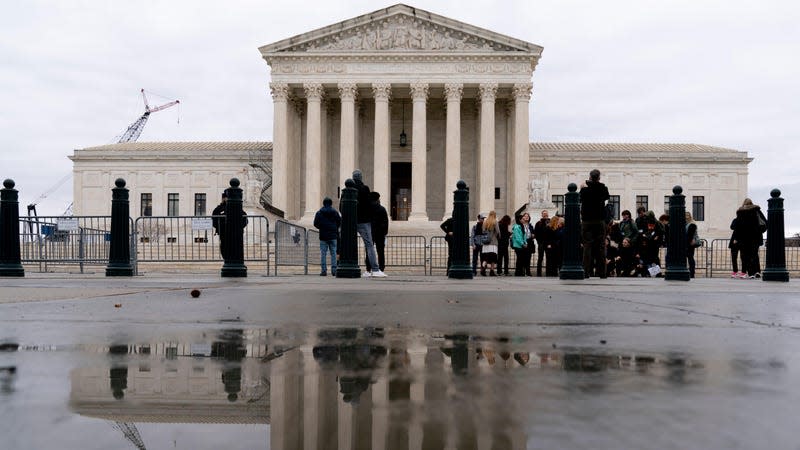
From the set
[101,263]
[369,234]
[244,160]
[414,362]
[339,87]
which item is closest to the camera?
[414,362]

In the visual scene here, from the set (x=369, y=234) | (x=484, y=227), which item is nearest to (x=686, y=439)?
(x=369, y=234)

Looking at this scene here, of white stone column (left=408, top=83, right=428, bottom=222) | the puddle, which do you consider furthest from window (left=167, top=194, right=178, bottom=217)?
the puddle

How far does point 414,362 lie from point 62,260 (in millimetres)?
15257

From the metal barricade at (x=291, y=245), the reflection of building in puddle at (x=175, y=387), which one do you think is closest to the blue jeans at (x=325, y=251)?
the metal barricade at (x=291, y=245)

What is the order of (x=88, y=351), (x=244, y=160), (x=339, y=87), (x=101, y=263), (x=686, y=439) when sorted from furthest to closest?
(x=244, y=160) < (x=339, y=87) < (x=101, y=263) < (x=88, y=351) < (x=686, y=439)

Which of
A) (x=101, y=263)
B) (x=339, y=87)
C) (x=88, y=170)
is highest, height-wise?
(x=339, y=87)

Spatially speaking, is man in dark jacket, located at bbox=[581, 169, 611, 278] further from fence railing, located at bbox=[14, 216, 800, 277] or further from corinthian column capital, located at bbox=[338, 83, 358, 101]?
corinthian column capital, located at bbox=[338, 83, 358, 101]

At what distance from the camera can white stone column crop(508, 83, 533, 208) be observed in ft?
143

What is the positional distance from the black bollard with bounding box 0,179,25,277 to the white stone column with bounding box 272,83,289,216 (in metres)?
31.1

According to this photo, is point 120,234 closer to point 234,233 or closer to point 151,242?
point 234,233

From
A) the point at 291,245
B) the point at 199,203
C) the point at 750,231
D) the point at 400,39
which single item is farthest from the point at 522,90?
the point at 750,231

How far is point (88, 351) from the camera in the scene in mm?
3104

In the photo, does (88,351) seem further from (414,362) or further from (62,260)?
(62,260)

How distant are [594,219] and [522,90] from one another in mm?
31516
